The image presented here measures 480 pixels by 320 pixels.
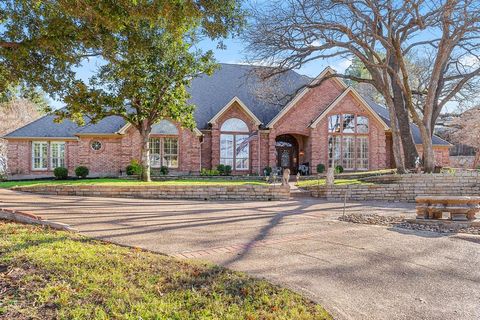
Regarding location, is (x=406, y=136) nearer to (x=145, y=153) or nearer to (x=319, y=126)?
(x=319, y=126)

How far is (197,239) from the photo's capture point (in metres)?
6.60

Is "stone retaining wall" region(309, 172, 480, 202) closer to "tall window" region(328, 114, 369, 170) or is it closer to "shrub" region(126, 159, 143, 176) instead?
"tall window" region(328, 114, 369, 170)

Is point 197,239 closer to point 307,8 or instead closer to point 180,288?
point 180,288

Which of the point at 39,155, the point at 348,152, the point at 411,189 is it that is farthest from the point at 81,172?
the point at 411,189

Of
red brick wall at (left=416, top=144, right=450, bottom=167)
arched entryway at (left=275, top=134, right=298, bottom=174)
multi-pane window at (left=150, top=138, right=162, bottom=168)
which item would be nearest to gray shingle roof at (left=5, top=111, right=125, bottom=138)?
multi-pane window at (left=150, top=138, right=162, bottom=168)

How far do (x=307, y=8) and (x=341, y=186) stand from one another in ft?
27.9

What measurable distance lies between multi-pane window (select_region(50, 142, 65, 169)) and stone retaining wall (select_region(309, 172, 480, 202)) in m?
17.9

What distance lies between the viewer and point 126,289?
12.6 ft

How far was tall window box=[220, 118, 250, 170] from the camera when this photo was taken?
80.3 feet

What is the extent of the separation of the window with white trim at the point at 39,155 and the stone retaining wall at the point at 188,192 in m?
11.0

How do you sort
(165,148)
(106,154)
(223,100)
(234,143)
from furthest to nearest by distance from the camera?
(223,100)
(234,143)
(165,148)
(106,154)

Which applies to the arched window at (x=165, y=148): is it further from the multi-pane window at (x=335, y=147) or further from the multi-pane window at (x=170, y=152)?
the multi-pane window at (x=335, y=147)

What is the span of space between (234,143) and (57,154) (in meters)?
12.2

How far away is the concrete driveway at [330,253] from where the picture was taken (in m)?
3.88
